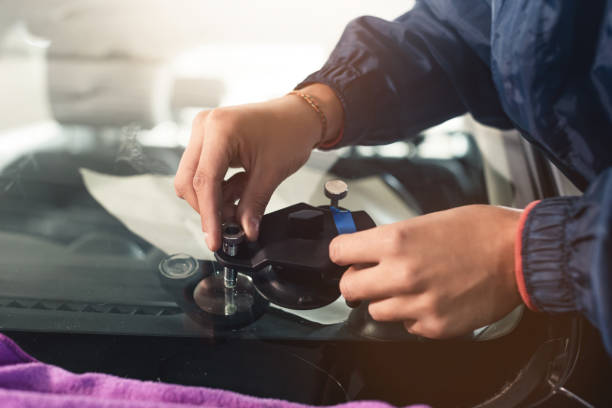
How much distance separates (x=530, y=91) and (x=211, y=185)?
1.23 feet

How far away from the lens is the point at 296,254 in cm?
53

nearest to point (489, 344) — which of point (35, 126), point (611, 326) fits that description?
point (611, 326)

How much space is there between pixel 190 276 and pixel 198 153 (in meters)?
0.16

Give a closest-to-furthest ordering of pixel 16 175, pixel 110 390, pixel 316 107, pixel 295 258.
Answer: pixel 110 390, pixel 295 258, pixel 316 107, pixel 16 175

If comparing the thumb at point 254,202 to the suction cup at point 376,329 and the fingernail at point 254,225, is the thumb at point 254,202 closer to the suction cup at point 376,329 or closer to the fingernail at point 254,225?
the fingernail at point 254,225

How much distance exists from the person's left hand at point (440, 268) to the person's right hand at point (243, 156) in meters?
0.14

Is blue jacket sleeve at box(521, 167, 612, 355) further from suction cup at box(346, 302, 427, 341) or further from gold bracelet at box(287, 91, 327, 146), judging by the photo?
gold bracelet at box(287, 91, 327, 146)

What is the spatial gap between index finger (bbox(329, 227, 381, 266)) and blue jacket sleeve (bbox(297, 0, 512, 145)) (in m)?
0.27

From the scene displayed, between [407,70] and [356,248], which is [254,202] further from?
[407,70]

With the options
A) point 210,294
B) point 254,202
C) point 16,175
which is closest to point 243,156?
point 254,202

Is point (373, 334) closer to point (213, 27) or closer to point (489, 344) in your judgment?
point (489, 344)

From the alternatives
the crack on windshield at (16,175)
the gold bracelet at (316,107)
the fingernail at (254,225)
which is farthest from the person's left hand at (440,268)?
the crack on windshield at (16,175)

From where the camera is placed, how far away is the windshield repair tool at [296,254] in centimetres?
53

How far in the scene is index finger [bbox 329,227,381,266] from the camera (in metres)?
0.48
